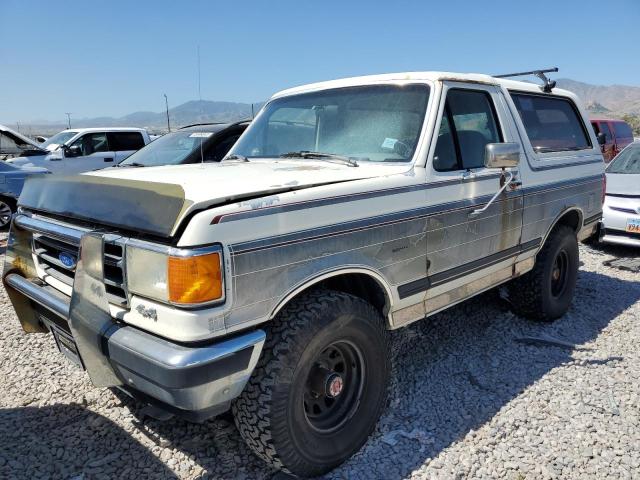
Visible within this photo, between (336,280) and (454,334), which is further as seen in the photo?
(454,334)

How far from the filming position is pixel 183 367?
1.95 meters

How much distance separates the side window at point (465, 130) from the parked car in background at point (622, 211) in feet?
13.0

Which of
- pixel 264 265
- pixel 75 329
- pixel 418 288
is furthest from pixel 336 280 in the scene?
pixel 75 329

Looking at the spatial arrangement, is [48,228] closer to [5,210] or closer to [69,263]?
[69,263]

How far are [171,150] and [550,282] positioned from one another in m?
5.24

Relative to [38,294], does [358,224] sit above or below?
above

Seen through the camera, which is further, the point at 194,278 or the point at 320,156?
the point at 320,156

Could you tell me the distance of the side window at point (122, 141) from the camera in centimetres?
1242

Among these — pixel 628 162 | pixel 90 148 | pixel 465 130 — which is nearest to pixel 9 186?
pixel 90 148

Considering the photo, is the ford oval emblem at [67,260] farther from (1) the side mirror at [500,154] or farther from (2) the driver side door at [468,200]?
(1) the side mirror at [500,154]

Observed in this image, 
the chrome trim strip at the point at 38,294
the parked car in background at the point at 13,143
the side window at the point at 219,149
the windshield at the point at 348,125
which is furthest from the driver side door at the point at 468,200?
the parked car in background at the point at 13,143

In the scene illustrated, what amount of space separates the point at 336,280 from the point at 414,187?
688 millimetres

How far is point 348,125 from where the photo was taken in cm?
328

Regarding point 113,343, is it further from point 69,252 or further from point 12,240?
point 12,240
